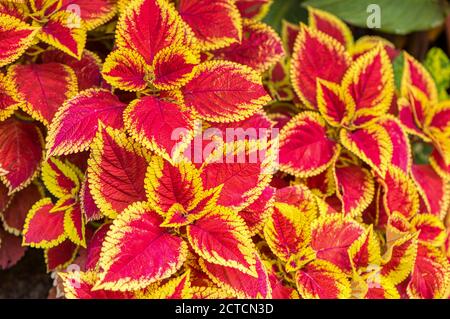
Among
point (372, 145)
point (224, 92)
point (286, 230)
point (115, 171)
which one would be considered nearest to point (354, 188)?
point (372, 145)

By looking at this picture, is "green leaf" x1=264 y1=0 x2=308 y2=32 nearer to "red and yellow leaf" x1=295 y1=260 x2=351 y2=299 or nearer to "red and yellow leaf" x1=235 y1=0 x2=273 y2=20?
"red and yellow leaf" x1=235 y1=0 x2=273 y2=20

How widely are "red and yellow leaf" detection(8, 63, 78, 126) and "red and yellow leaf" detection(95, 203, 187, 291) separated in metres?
0.19

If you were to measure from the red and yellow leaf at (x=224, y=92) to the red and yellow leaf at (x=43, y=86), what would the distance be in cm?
17

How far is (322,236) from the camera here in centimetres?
87

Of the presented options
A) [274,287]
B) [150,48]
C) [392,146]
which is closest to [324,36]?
[392,146]

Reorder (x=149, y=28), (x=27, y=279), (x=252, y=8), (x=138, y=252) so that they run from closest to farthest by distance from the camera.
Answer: (x=138, y=252) → (x=149, y=28) → (x=252, y=8) → (x=27, y=279)

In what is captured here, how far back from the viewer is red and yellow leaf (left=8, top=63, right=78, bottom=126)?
816 mm

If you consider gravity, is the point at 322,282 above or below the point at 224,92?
below

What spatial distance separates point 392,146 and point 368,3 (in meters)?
0.58

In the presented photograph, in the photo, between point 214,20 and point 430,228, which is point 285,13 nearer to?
point 214,20

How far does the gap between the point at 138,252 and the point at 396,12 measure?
40.6 inches

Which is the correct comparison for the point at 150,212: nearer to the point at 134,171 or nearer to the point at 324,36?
the point at 134,171

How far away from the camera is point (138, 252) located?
0.71 metres

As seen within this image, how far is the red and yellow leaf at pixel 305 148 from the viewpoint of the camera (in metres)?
0.92
